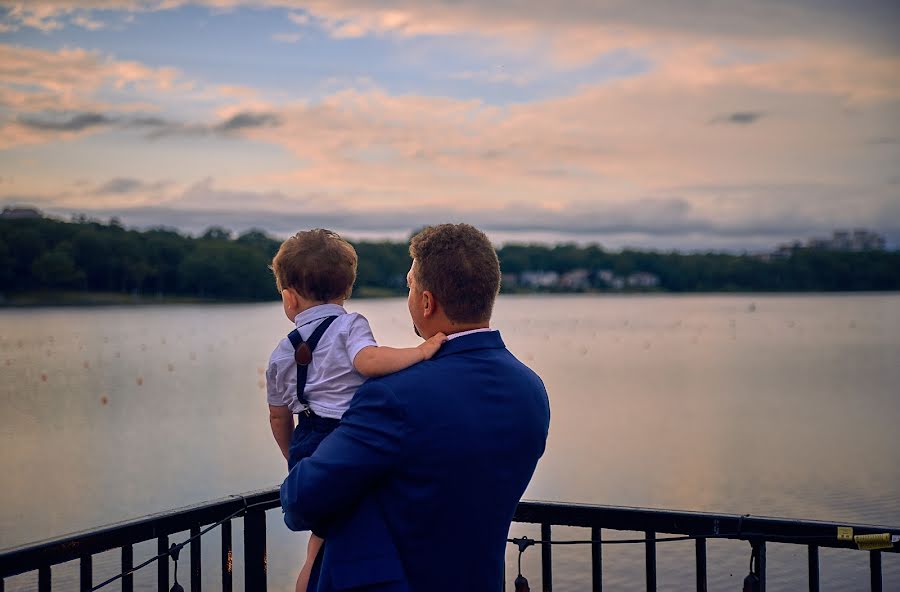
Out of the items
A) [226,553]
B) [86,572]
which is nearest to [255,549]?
[226,553]

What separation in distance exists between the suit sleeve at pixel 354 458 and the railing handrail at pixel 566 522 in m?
1.05

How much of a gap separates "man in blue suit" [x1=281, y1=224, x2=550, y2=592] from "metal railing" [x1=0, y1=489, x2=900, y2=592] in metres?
0.97

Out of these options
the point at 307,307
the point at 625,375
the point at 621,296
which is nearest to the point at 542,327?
the point at 625,375

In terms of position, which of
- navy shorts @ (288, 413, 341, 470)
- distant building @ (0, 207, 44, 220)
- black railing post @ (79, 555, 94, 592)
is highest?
distant building @ (0, 207, 44, 220)

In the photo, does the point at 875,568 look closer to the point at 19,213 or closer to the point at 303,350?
the point at 303,350

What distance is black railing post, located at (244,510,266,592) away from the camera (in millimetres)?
3285

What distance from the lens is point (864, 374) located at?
3659 centimetres

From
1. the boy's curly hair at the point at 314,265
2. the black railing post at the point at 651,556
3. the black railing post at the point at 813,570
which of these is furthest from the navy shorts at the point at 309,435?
the black railing post at the point at 813,570

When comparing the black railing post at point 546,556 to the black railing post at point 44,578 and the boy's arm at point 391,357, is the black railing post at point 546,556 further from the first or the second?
the black railing post at point 44,578

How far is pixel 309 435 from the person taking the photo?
8.17 feet

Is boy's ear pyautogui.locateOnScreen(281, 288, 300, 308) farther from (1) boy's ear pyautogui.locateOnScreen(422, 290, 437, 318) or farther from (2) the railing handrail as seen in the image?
(2) the railing handrail

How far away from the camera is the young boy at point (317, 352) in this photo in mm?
2455

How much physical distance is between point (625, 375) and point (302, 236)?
35.8m

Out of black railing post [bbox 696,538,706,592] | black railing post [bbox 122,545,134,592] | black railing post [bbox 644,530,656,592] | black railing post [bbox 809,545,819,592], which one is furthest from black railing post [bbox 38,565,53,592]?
black railing post [bbox 809,545,819,592]
